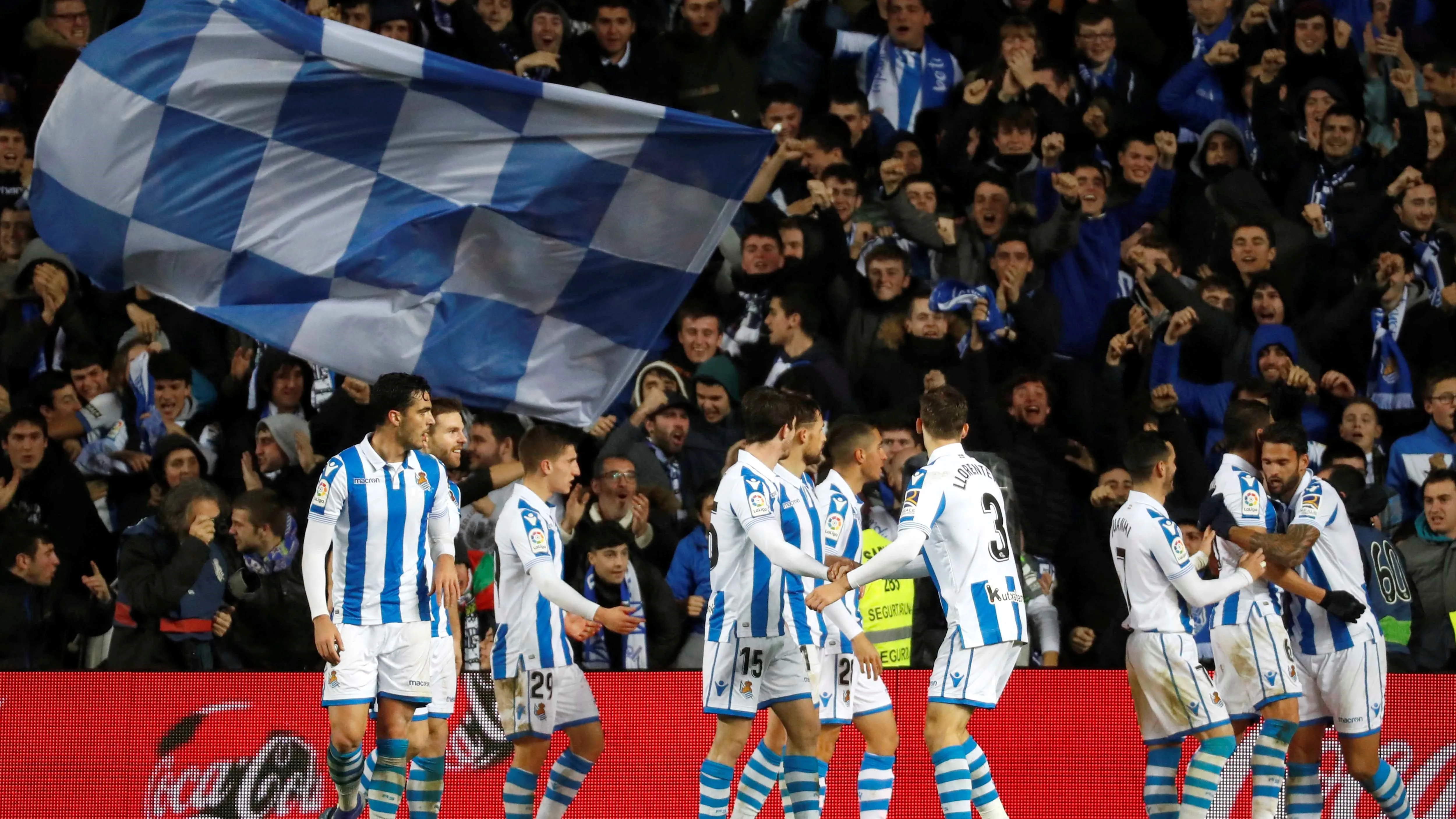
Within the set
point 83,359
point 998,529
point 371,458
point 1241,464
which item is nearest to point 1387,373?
point 1241,464

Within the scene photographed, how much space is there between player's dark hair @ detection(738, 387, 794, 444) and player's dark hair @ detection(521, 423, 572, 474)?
1147mm

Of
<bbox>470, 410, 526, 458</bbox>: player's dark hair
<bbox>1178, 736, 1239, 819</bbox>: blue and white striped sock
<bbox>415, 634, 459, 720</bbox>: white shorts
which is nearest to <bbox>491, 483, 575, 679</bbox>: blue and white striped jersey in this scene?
<bbox>415, 634, 459, 720</bbox>: white shorts

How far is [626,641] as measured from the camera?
11.0m

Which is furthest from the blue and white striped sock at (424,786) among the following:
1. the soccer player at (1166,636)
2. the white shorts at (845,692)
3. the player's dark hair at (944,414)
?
the soccer player at (1166,636)

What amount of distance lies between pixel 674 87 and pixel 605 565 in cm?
527

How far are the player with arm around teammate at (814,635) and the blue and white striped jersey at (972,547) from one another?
1.72ft

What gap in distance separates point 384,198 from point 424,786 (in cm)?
349

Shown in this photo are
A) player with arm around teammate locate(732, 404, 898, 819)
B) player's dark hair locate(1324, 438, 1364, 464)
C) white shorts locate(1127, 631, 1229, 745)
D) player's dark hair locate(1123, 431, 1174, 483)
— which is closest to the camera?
player with arm around teammate locate(732, 404, 898, 819)

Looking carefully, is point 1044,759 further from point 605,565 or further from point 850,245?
point 850,245

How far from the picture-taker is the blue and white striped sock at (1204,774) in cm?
918

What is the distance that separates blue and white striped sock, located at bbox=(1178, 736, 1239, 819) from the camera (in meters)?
9.18

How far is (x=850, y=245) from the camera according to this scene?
44.2 feet

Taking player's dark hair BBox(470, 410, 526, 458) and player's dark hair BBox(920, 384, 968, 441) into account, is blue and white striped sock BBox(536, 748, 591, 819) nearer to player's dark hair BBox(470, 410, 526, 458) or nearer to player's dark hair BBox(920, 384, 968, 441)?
player's dark hair BBox(920, 384, 968, 441)

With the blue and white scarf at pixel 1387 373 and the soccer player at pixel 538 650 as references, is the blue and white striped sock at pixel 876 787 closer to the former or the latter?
the soccer player at pixel 538 650
